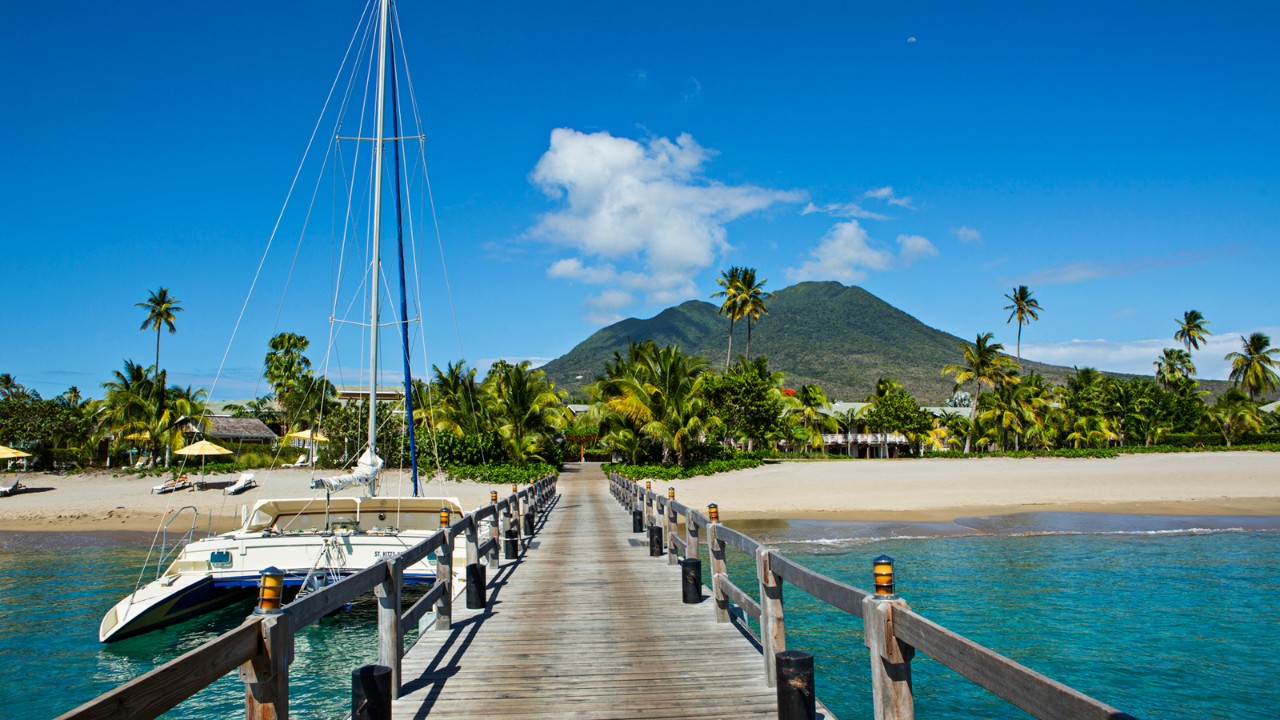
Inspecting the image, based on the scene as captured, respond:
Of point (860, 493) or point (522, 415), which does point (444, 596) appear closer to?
point (860, 493)

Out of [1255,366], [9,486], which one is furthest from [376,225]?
[1255,366]

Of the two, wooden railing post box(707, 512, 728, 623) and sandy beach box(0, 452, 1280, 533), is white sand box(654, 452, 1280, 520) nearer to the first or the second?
sandy beach box(0, 452, 1280, 533)

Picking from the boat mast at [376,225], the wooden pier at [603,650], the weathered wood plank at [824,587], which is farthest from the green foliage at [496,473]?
the weathered wood plank at [824,587]

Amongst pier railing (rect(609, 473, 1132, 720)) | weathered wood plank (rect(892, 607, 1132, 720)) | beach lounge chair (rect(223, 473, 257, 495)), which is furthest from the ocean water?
beach lounge chair (rect(223, 473, 257, 495))

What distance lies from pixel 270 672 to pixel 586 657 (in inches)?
149

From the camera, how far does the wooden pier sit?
11.1ft

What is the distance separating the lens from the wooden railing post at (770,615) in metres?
A: 6.13

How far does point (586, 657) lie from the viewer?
7449mm

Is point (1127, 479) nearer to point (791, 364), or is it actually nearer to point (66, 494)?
point (66, 494)

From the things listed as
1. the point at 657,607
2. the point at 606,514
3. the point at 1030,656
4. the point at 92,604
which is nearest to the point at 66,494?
the point at 92,604

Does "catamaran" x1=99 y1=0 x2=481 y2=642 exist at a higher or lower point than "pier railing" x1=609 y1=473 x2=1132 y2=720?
lower

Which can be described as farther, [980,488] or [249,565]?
[980,488]

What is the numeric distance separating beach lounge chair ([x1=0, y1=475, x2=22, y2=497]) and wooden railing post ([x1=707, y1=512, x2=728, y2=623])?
136ft

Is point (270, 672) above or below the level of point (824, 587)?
below
